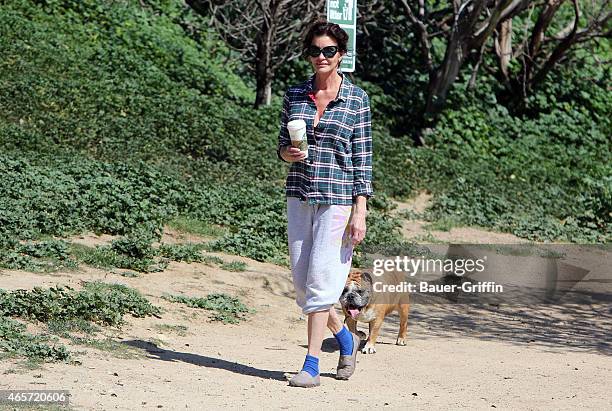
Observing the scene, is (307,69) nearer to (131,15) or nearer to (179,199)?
(131,15)

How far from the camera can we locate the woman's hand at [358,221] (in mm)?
6109

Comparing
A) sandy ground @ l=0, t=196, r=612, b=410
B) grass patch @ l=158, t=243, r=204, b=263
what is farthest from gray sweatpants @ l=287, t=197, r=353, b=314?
grass patch @ l=158, t=243, r=204, b=263

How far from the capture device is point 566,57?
21.0 metres

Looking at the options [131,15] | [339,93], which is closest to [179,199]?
[339,93]

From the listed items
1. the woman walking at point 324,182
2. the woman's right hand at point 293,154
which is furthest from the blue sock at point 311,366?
the woman's right hand at point 293,154

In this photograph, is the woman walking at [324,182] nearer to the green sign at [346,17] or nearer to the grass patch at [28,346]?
the grass patch at [28,346]

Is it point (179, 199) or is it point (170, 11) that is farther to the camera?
point (170, 11)

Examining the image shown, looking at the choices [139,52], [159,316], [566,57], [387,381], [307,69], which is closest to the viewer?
[387,381]

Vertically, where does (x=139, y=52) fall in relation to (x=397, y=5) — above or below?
below

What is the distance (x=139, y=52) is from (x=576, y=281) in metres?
8.36

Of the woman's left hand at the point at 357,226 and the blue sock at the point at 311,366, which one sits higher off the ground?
the woman's left hand at the point at 357,226

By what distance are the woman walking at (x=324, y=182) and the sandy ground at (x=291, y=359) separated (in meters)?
0.53

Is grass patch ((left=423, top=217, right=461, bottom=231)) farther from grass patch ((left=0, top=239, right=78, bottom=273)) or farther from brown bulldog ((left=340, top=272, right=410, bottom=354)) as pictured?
grass patch ((left=0, top=239, right=78, bottom=273))

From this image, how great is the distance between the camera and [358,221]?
611 centimetres
